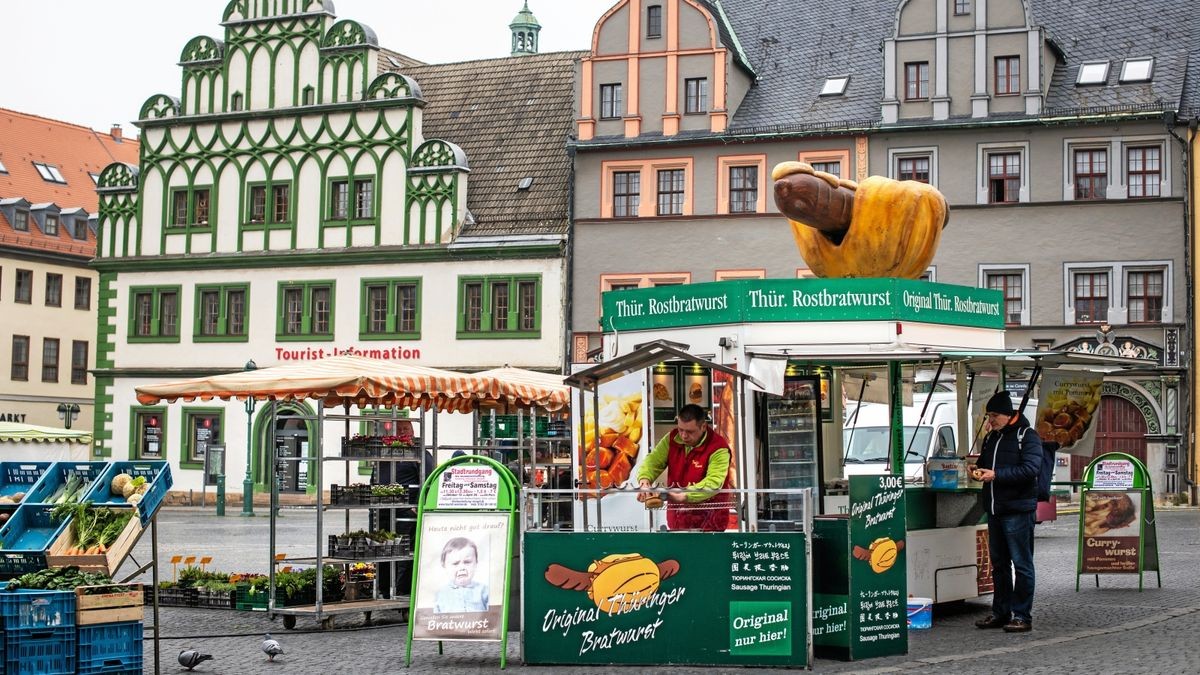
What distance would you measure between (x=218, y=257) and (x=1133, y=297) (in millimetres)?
23651

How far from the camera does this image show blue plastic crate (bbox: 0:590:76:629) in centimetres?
1013

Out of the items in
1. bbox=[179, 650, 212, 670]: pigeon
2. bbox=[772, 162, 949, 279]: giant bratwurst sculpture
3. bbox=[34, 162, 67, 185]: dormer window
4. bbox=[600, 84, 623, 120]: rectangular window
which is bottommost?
bbox=[179, 650, 212, 670]: pigeon

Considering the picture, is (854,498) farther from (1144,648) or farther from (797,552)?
(1144,648)

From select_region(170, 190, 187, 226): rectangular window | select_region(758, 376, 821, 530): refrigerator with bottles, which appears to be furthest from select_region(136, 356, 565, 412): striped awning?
select_region(170, 190, 187, 226): rectangular window

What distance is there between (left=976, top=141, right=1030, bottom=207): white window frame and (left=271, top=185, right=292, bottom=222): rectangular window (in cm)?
1799

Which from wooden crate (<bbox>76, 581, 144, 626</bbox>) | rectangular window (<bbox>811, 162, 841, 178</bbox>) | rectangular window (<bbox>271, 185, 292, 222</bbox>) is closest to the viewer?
wooden crate (<bbox>76, 581, 144, 626</bbox>)

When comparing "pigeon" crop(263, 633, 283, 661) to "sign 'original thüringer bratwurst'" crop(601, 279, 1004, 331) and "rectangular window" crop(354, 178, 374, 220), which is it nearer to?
"sign 'original thüringer bratwurst'" crop(601, 279, 1004, 331)

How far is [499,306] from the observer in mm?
43594

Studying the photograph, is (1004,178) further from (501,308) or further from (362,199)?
(362,199)

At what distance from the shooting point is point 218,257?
46625 mm

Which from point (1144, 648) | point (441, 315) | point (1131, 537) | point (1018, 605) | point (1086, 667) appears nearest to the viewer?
point (1086, 667)

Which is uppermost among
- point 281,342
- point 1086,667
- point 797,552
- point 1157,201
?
point 1157,201

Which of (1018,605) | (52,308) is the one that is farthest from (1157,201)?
(52,308)

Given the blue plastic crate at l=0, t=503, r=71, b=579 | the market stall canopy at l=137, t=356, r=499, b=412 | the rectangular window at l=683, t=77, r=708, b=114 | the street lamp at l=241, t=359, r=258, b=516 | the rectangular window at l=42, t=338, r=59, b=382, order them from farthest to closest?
1. the rectangular window at l=42, t=338, r=59, b=382
2. the rectangular window at l=683, t=77, r=708, b=114
3. the street lamp at l=241, t=359, r=258, b=516
4. the market stall canopy at l=137, t=356, r=499, b=412
5. the blue plastic crate at l=0, t=503, r=71, b=579
